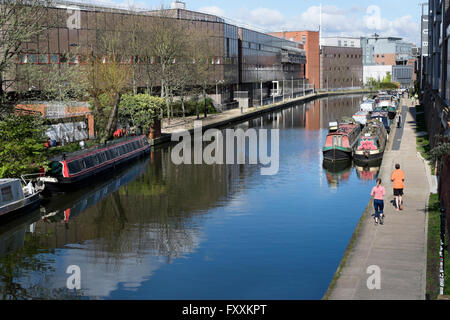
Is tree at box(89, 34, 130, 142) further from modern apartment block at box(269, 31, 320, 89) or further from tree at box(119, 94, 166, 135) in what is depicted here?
modern apartment block at box(269, 31, 320, 89)

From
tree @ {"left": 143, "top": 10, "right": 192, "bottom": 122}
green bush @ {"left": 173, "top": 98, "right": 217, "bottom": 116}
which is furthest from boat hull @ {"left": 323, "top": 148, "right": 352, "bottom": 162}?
green bush @ {"left": 173, "top": 98, "right": 217, "bottom": 116}

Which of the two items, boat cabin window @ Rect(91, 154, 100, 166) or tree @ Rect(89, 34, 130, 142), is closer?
boat cabin window @ Rect(91, 154, 100, 166)

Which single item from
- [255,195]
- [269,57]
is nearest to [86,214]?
[255,195]

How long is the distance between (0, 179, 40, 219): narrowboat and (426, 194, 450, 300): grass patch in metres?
18.1

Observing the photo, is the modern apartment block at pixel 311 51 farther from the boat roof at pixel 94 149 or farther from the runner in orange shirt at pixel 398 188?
the runner in orange shirt at pixel 398 188

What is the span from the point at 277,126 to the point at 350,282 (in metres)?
58.9

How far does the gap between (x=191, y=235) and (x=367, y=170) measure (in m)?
19.6

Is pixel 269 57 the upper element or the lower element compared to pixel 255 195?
upper

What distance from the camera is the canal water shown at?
63.6 feet

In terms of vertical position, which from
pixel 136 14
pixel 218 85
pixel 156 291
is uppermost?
pixel 136 14

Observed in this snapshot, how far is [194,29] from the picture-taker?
269ft

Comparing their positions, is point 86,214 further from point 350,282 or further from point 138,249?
point 350,282

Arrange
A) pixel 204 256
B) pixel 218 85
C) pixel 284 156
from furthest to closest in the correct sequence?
1. pixel 218 85
2. pixel 284 156
3. pixel 204 256
